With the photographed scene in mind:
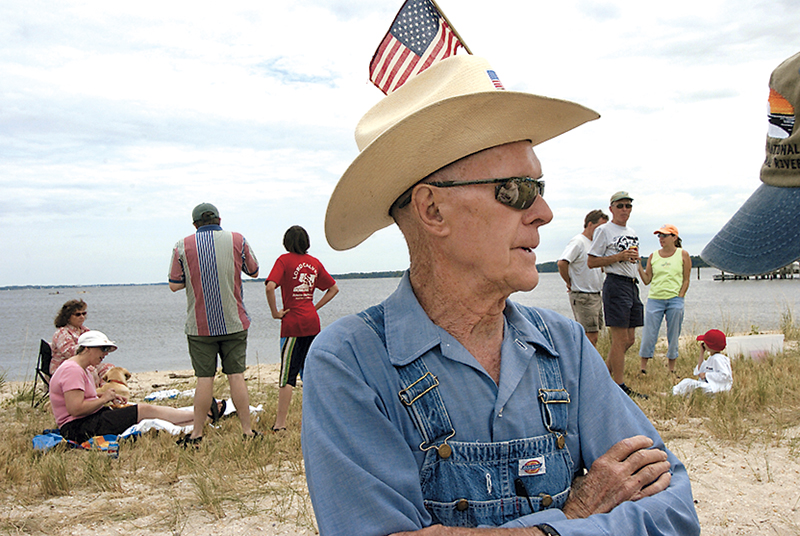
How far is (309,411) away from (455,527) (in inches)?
18.8

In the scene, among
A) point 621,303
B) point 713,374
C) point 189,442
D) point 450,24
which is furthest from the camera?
point 621,303

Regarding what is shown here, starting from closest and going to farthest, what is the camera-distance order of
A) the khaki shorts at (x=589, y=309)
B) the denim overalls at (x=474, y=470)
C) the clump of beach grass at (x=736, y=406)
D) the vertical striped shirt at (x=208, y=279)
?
the denim overalls at (x=474, y=470), the clump of beach grass at (x=736, y=406), the vertical striped shirt at (x=208, y=279), the khaki shorts at (x=589, y=309)

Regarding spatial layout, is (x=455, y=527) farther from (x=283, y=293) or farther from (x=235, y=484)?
(x=283, y=293)

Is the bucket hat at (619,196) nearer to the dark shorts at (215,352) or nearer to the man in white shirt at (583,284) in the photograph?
the man in white shirt at (583,284)

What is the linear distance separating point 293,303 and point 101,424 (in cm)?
221

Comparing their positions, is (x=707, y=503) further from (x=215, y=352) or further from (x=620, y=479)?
(x=215, y=352)

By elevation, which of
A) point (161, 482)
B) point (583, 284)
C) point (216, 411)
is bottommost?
point (161, 482)

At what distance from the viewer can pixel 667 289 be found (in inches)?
294

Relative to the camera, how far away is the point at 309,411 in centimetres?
157

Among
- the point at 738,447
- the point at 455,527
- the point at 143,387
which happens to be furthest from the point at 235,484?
the point at 143,387

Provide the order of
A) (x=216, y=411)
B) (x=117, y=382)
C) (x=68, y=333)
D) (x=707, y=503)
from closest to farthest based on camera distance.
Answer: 1. (x=707, y=503)
2. (x=216, y=411)
3. (x=68, y=333)
4. (x=117, y=382)

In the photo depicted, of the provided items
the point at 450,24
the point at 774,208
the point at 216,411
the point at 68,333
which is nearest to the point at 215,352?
the point at 216,411

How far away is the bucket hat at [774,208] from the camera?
1.48 meters

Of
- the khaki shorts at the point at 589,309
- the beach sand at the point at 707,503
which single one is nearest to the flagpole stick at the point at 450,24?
the beach sand at the point at 707,503
